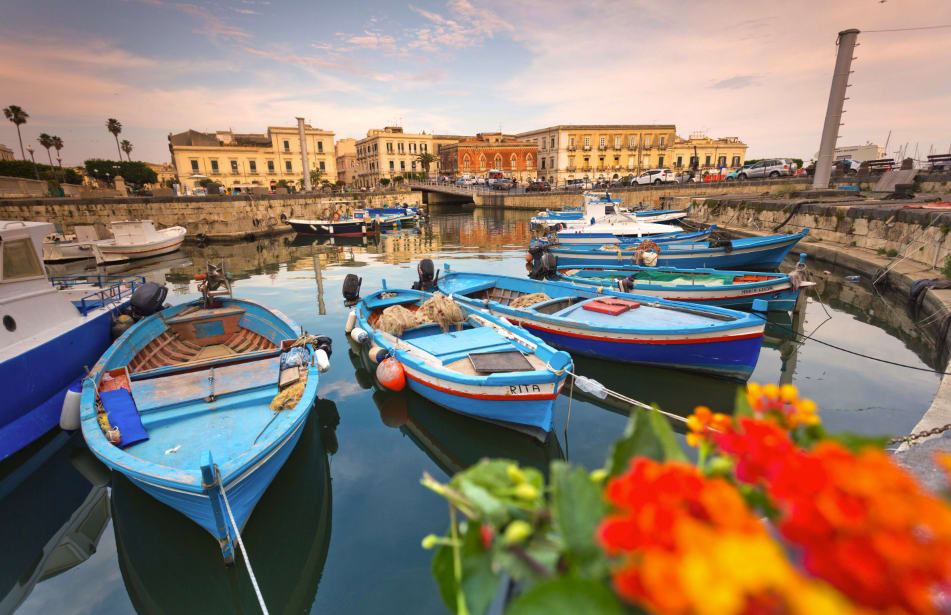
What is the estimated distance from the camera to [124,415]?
6.04 m

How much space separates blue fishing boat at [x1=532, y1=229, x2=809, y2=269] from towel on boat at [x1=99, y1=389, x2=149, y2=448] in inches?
567

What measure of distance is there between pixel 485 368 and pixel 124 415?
551 centimetres

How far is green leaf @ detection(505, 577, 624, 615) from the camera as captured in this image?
98 cm

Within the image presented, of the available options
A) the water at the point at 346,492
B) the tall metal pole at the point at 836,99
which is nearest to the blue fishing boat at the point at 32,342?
the water at the point at 346,492

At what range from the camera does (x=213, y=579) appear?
4988 mm

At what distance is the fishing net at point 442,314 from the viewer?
989 centimetres

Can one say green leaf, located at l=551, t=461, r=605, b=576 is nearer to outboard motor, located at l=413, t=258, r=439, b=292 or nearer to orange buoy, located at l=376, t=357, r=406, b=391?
orange buoy, located at l=376, t=357, r=406, b=391

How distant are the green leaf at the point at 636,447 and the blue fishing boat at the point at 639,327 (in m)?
8.28

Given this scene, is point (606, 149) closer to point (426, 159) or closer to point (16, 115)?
point (426, 159)

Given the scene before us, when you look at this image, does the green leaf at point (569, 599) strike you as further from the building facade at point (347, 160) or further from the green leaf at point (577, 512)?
the building facade at point (347, 160)

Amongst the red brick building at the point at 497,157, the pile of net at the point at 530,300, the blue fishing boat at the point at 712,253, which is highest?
the red brick building at the point at 497,157

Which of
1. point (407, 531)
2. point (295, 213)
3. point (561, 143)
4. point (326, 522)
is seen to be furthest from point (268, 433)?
point (561, 143)

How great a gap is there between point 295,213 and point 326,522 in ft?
148

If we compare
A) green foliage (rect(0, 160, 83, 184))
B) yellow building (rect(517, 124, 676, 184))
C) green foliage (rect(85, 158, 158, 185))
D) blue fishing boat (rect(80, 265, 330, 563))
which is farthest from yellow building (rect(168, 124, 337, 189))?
blue fishing boat (rect(80, 265, 330, 563))
